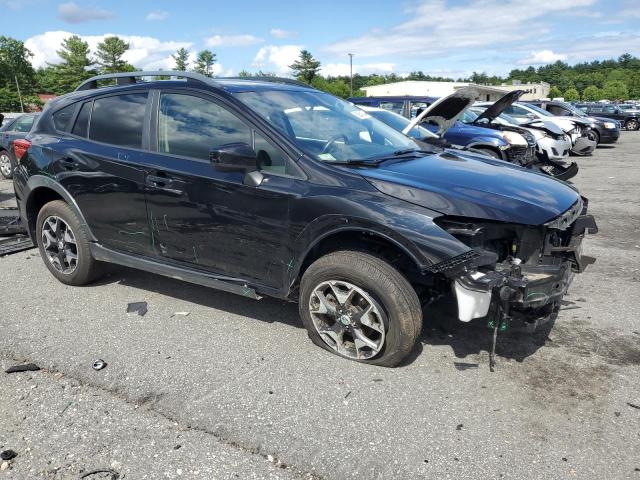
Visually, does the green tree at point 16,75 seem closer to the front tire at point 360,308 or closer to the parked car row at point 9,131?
the parked car row at point 9,131

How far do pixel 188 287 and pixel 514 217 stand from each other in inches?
122

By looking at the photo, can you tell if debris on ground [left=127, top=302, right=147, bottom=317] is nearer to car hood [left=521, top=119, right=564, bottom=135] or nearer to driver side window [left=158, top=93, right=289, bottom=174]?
driver side window [left=158, top=93, right=289, bottom=174]

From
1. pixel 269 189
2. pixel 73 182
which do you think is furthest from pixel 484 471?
pixel 73 182

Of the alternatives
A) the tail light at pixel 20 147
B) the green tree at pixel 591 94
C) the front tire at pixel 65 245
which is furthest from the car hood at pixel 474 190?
the green tree at pixel 591 94

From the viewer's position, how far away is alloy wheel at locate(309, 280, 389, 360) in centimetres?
343

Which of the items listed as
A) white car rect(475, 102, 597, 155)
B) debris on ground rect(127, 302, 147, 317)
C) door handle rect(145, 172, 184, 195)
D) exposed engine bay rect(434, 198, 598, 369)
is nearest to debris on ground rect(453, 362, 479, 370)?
exposed engine bay rect(434, 198, 598, 369)

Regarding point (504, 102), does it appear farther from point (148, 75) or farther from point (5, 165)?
point (5, 165)

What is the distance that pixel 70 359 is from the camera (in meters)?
3.70

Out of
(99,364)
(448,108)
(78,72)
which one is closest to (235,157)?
(99,364)

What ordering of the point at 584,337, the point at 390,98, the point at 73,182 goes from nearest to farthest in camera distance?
the point at 584,337, the point at 73,182, the point at 390,98

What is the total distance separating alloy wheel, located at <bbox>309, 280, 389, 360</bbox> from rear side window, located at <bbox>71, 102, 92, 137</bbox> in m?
2.71

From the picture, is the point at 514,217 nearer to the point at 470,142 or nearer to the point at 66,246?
the point at 66,246

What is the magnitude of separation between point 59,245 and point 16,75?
10637 cm

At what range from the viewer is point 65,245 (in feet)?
16.4
